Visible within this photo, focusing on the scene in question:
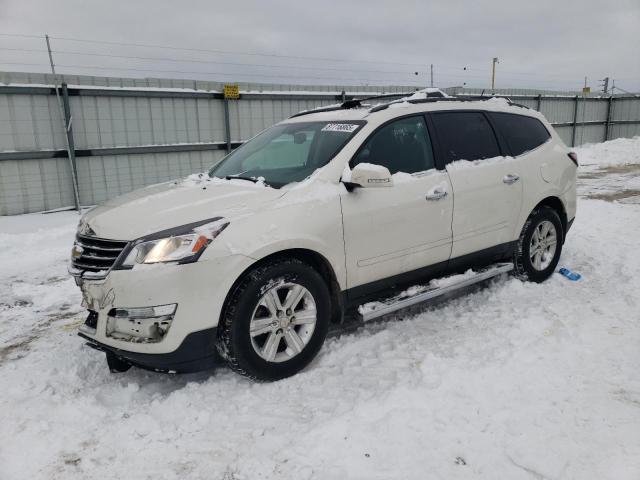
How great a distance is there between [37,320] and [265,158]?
256 centimetres

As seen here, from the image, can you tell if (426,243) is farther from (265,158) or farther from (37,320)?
(37,320)

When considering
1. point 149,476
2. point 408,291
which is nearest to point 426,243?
point 408,291

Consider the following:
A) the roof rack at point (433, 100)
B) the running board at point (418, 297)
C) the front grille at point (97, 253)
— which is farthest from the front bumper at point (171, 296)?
the roof rack at point (433, 100)

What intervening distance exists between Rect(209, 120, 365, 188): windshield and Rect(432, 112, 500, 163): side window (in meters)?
0.83

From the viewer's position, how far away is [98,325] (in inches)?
121

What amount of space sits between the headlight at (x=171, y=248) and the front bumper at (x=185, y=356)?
1.52 ft

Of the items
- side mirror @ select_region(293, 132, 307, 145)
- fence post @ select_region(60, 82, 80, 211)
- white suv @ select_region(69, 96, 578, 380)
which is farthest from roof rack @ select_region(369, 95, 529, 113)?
fence post @ select_region(60, 82, 80, 211)

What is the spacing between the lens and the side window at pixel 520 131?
4.77 m

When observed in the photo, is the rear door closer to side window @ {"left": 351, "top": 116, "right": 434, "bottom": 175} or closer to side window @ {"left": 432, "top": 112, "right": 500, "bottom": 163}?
side window @ {"left": 432, "top": 112, "right": 500, "bottom": 163}

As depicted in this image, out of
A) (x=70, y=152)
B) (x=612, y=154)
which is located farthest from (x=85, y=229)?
(x=612, y=154)

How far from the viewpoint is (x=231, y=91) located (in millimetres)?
11398

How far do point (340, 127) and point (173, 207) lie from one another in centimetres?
145

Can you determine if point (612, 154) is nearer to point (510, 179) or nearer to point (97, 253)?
point (510, 179)

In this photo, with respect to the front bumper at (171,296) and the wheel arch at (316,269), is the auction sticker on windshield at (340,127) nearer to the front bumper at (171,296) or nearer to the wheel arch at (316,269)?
the wheel arch at (316,269)
